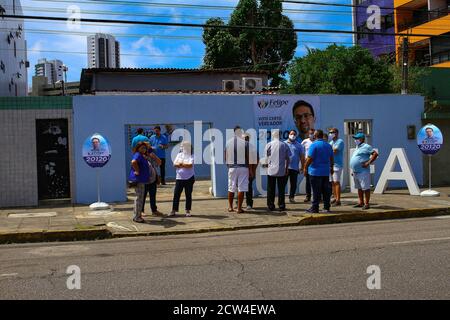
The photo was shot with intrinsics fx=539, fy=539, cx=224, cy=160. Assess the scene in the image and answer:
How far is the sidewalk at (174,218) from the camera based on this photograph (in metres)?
9.74

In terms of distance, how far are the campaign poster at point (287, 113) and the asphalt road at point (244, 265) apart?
5.63 m

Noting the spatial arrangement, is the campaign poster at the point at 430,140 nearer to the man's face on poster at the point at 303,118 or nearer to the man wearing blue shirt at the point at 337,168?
the man's face on poster at the point at 303,118

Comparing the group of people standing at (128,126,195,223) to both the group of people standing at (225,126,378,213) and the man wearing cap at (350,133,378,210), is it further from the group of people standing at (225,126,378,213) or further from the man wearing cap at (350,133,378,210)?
the man wearing cap at (350,133,378,210)

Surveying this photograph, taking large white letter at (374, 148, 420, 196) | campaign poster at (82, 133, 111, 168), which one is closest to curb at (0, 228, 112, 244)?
campaign poster at (82, 133, 111, 168)

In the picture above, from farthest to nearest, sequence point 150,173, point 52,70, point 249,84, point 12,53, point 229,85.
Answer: point 52,70 → point 249,84 → point 229,85 → point 12,53 → point 150,173

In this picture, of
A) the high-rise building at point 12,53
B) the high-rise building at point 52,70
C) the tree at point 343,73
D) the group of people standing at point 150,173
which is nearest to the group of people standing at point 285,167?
the group of people standing at point 150,173

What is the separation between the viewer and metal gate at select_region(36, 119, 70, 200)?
13500mm

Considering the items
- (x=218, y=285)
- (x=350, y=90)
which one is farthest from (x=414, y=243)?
(x=350, y=90)

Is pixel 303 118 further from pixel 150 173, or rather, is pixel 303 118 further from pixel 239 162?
pixel 150 173

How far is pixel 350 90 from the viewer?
1022 inches

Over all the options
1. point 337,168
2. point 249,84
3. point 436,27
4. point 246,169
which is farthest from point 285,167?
point 436,27

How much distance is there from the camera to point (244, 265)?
6.98 metres

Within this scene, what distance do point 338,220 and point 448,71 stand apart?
10.9 meters

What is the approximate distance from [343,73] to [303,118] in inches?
461
